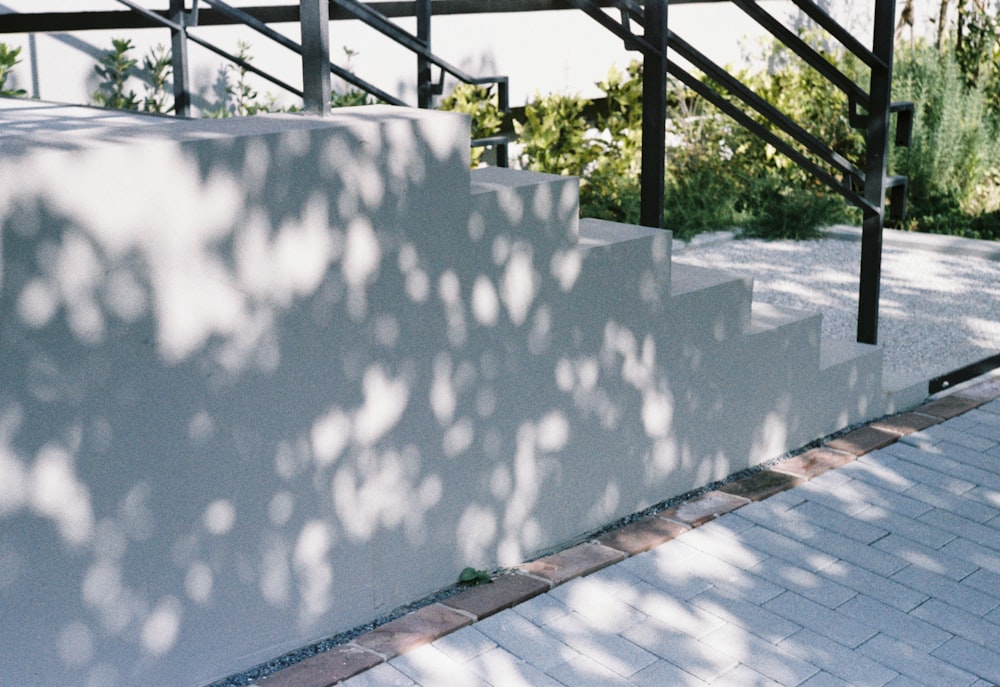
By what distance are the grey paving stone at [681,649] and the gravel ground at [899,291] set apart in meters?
2.42

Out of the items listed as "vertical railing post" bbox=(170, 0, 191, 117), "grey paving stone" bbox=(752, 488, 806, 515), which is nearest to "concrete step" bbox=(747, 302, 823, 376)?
"grey paving stone" bbox=(752, 488, 806, 515)

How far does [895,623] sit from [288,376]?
1.78m

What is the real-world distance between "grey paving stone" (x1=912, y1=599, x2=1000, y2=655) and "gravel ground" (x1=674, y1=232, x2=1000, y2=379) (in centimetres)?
194

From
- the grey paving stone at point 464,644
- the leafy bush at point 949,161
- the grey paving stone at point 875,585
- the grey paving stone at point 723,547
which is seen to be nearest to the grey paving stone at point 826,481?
the grey paving stone at point 723,547

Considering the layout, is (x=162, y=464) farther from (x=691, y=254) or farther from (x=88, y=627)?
(x=691, y=254)

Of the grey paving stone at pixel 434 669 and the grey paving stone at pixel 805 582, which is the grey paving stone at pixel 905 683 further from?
the grey paving stone at pixel 434 669

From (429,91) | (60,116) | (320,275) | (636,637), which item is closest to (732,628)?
(636,637)

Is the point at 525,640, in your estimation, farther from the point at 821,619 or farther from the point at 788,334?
the point at 788,334

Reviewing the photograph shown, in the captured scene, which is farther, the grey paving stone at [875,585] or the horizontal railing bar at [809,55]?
the horizontal railing bar at [809,55]

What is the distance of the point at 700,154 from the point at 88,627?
7151 mm

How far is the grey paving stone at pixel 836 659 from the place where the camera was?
304 centimetres

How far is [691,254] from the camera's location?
24.9 ft

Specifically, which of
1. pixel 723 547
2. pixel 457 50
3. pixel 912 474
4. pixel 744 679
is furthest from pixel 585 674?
pixel 457 50

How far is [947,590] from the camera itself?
352cm
